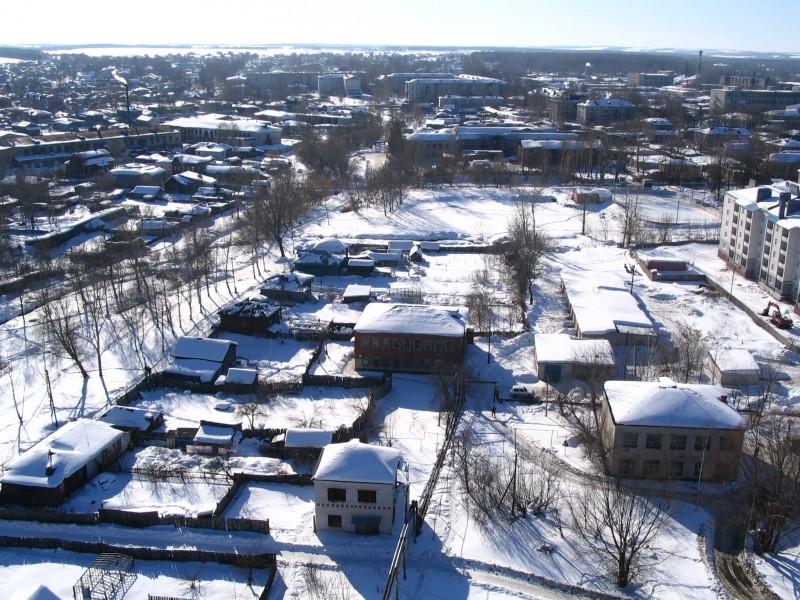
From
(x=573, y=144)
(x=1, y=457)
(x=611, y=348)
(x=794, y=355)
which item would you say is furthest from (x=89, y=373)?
(x=573, y=144)

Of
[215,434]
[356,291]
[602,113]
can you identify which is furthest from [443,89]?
[215,434]

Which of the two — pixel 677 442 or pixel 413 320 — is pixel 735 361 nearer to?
pixel 677 442

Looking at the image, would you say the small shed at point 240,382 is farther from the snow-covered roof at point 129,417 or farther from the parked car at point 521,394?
the parked car at point 521,394

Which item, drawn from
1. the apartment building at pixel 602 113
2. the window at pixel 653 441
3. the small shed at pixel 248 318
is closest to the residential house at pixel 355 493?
the window at pixel 653 441

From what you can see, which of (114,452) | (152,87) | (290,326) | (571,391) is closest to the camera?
(114,452)

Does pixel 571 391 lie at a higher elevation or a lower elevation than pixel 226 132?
lower

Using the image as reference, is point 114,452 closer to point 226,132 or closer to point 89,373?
point 89,373
